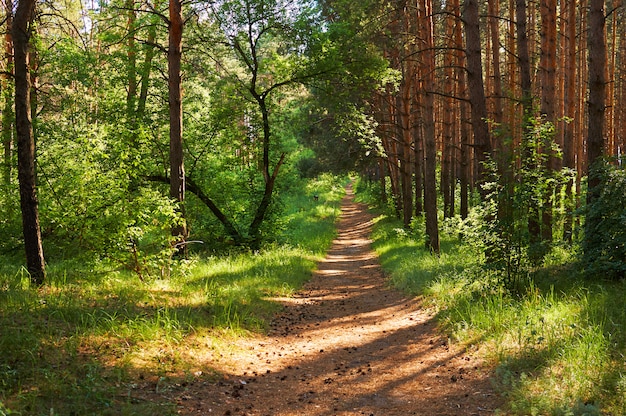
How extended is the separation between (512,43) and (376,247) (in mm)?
10294

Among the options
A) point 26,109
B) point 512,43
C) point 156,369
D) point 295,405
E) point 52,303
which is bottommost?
point 295,405

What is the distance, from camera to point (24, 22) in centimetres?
598

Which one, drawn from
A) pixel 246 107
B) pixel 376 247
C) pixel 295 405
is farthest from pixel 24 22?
pixel 376 247

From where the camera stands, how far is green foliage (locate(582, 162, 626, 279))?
6.71 meters

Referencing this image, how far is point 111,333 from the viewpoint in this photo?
211 inches

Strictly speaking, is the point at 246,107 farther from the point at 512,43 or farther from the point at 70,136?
the point at 512,43


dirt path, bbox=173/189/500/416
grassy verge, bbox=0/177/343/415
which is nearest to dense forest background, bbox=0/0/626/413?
grassy verge, bbox=0/177/343/415

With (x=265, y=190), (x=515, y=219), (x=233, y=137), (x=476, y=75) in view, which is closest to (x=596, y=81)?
(x=476, y=75)

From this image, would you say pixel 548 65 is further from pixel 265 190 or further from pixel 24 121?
pixel 24 121

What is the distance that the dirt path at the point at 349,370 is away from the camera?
4.50 m

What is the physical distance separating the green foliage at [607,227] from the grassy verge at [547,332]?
31 centimetres

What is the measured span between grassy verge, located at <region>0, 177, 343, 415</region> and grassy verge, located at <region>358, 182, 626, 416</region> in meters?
3.22

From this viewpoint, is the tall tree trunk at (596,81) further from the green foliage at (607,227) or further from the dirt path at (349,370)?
the dirt path at (349,370)

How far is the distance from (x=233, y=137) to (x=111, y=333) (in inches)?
390
